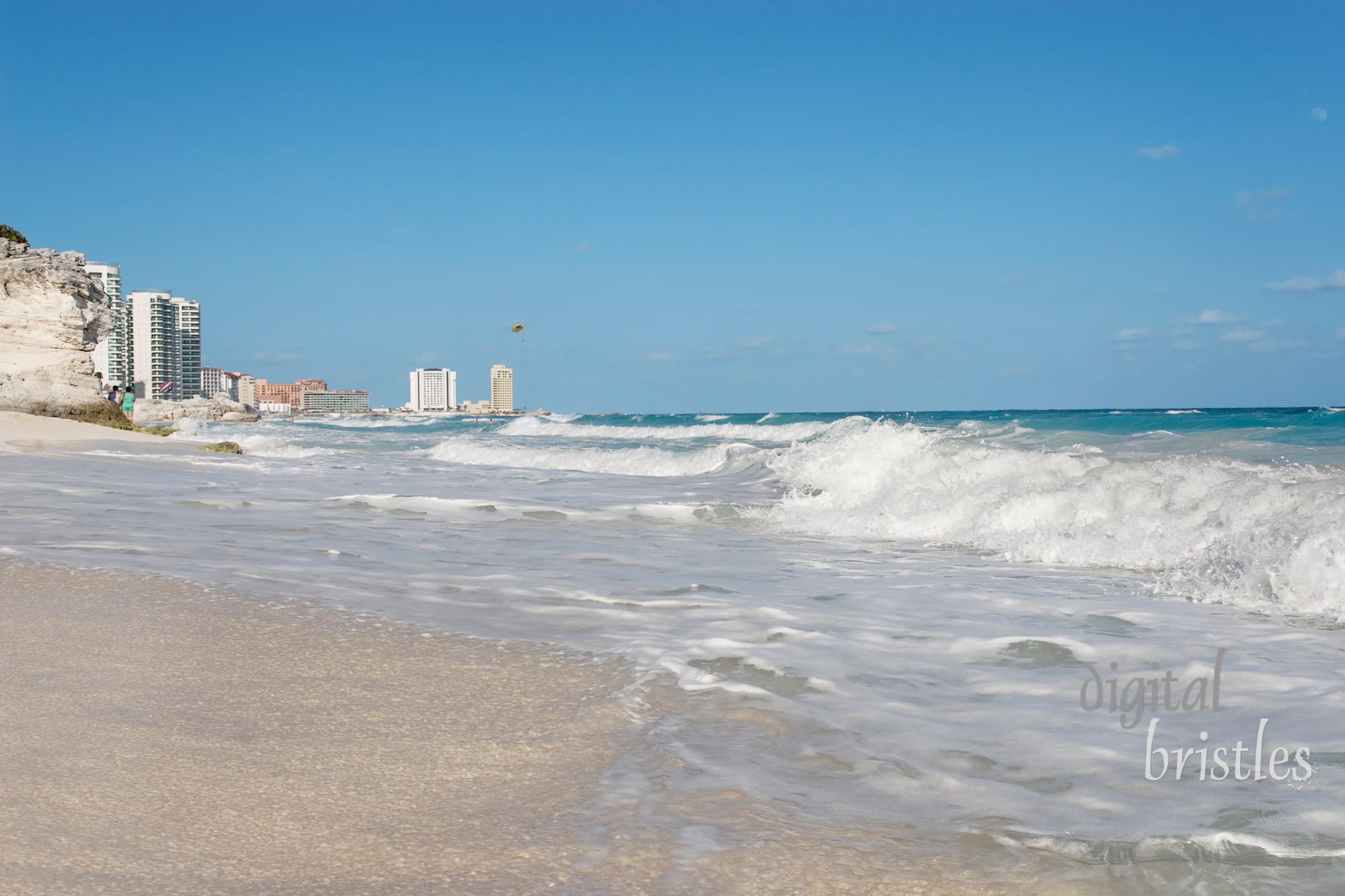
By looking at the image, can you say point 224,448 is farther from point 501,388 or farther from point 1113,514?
point 501,388

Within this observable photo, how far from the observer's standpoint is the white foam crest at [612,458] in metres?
17.8

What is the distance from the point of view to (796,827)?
7.07 feet

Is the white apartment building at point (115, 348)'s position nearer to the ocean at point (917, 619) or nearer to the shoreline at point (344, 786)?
the ocean at point (917, 619)

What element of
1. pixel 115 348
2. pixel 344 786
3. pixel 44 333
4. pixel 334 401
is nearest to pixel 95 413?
pixel 44 333

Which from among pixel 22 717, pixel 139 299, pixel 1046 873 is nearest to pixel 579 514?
pixel 22 717

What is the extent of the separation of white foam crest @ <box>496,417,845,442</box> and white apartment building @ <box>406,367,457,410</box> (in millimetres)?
118598

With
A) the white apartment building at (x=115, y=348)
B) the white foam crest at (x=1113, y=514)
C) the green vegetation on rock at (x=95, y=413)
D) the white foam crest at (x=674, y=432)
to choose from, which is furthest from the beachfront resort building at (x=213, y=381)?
the white foam crest at (x=1113, y=514)

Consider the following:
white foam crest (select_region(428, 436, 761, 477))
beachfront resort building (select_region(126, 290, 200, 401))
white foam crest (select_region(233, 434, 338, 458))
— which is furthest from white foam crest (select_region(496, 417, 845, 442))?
beachfront resort building (select_region(126, 290, 200, 401))

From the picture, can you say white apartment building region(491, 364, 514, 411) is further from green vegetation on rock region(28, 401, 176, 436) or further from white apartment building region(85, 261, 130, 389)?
green vegetation on rock region(28, 401, 176, 436)

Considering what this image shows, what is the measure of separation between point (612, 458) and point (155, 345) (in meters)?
104

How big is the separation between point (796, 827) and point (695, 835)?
0.24 metres

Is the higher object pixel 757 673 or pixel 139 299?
pixel 139 299

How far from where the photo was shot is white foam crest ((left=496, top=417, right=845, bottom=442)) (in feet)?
124

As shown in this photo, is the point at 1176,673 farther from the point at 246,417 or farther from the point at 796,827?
the point at 246,417
